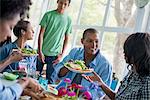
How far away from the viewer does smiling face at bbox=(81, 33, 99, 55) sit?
91.4 inches

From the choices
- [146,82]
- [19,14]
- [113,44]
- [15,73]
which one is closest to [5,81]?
[15,73]

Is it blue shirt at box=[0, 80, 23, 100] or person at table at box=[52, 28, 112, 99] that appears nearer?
blue shirt at box=[0, 80, 23, 100]

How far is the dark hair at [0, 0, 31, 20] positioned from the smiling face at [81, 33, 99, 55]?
1505 millimetres

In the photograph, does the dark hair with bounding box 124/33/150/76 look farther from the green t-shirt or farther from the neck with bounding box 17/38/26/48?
the green t-shirt

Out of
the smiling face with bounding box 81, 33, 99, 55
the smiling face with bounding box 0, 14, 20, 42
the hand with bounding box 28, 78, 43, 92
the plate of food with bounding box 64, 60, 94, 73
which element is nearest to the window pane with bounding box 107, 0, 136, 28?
the smiling face with bounding box 81, 33, 99, 55

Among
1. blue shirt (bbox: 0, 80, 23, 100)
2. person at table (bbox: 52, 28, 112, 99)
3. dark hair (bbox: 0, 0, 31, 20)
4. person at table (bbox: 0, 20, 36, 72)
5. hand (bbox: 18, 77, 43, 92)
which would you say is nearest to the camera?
dark hair (bbox: 0, 0, 31, 20)

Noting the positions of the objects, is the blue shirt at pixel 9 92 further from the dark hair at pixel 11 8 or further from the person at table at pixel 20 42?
the person at table at pixel 20 42

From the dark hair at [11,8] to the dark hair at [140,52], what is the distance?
3.36 feet

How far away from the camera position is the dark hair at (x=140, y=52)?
1726 millimetres

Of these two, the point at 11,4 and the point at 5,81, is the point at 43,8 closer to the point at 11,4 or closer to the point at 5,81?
the point at 5,81

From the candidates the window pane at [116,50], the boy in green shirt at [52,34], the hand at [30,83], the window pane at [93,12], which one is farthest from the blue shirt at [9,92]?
the window pane at [93,12]

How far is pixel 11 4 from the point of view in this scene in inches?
31.0

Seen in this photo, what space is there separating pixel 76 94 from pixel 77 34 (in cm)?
263

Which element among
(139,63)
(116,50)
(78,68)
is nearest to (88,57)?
(78,68)
